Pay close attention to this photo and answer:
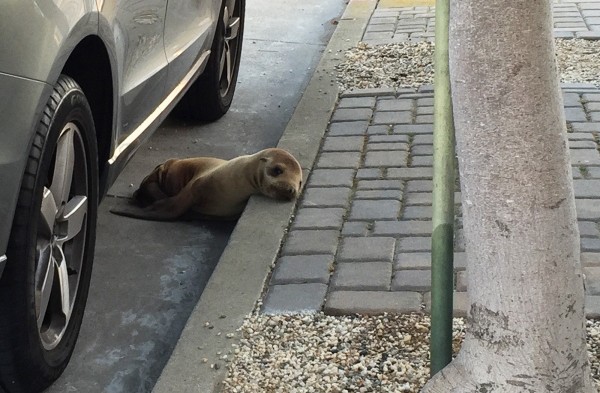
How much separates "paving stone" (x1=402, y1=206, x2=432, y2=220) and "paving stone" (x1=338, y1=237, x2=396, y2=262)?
0.87 feet

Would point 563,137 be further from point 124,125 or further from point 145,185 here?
point 145,185

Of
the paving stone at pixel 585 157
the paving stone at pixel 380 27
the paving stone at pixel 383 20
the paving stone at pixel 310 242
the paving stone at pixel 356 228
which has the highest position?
the paving stone at pixel 310 242

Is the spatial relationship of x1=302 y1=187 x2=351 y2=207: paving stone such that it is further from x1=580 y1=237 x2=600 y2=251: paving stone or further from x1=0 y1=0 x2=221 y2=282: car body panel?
x1=580 y1=237 x2=600 y2=251: paving stone

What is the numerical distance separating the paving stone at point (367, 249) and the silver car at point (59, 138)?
1046 millimetres

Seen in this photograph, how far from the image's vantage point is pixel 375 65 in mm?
7555

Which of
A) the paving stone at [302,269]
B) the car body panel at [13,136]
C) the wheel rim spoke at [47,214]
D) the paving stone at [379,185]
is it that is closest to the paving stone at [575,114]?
the paving stone at [379,185]

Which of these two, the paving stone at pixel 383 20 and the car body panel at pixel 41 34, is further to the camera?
the paving stone at pixel 383 20

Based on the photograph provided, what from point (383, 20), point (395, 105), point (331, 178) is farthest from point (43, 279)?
point (383, 20)

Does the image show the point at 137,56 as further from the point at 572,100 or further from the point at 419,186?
the point at 572,100

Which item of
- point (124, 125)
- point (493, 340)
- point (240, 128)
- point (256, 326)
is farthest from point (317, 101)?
point (493, 340)

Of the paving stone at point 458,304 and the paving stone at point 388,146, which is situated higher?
the paving stone at point 458,304

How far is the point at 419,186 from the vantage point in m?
5.17

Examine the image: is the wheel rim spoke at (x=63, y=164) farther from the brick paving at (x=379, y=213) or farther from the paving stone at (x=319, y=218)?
the paving stone at (x=319, y=218)

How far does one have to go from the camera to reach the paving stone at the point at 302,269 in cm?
420
